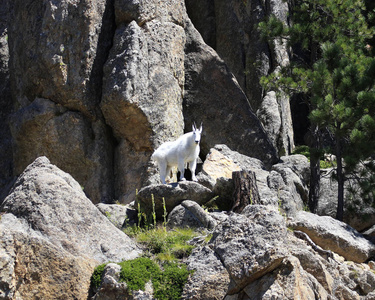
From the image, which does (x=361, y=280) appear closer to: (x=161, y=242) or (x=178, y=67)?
(x=161, y=242)

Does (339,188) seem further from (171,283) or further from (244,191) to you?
(171,283)

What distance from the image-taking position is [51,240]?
25.2ft

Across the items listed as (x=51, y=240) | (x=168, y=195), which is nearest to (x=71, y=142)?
(x=168, y=195)

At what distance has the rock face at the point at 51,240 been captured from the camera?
7164mm

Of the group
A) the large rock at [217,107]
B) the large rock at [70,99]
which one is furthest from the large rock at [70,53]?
the large rock at [217,107]

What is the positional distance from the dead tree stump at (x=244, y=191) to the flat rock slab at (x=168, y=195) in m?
0.71

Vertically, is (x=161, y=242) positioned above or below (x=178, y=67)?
below

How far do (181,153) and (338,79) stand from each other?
4.49m

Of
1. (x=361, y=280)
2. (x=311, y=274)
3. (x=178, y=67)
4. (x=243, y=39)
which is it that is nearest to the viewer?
(x=311, y=274)

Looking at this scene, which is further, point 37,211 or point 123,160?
point 123,160

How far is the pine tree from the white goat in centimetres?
322

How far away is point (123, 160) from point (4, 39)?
8388 mm

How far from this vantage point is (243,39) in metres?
20.4

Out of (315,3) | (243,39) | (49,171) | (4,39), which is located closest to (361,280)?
(49,171)
